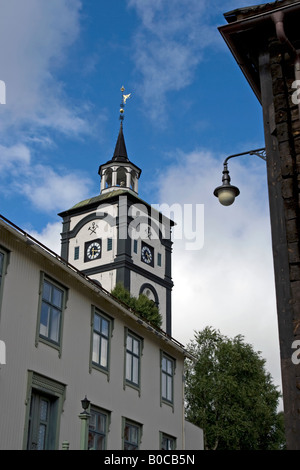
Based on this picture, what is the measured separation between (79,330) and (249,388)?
3115 centimetres

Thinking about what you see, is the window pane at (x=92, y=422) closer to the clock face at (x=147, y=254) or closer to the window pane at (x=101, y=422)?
the window pane at (x=101, y=422)

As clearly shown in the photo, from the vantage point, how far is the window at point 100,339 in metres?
20.4

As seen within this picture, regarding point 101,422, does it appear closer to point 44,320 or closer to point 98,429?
point 98,429

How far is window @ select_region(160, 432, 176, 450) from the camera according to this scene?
23663mm

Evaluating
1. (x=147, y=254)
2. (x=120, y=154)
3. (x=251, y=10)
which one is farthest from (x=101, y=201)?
(x=251, y=10)

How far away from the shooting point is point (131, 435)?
71.3ft

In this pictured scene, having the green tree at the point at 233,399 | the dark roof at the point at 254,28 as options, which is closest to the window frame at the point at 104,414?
the dark roof at the point at 254,28

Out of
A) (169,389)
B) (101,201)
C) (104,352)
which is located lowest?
(169,389)

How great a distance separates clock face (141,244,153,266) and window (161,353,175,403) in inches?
1533

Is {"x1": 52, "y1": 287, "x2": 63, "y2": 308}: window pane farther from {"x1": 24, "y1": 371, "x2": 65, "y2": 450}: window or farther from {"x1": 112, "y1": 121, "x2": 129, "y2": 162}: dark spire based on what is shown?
{"x1": 112, "y1": 121, "x2": 129, "y2": 162}: dark spire

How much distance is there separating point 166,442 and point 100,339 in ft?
19.4
